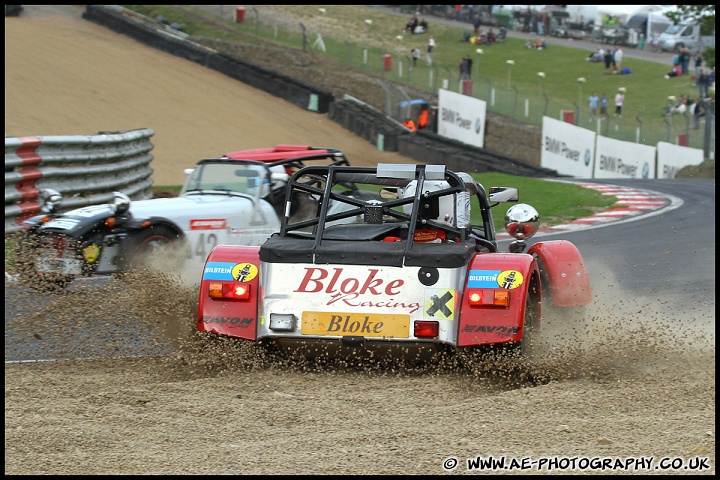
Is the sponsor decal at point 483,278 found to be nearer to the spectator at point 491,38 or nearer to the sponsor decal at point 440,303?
the sponsor decal at point 440,303

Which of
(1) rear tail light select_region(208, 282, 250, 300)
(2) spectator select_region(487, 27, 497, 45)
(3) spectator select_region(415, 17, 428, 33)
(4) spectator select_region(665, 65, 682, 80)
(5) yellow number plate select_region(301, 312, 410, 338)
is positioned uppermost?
(3) spectator select_region(415, 17, 428, 33)

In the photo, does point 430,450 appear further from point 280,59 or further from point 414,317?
point 280,59

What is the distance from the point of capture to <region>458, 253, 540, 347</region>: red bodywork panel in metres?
6.46

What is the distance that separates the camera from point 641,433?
491 centimetres

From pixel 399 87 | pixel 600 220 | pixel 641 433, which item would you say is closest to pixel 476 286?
pixel 641 433

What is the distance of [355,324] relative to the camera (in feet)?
21.4

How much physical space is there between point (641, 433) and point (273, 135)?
26.5 m

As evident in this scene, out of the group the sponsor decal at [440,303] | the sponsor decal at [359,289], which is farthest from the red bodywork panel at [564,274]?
the sponsor decal at [359,289]

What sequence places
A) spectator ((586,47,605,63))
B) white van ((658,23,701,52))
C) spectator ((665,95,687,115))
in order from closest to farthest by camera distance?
spectator ((665,95,687,115)), spectator ((586,47,605,63)), white van ((658,23,701,52))

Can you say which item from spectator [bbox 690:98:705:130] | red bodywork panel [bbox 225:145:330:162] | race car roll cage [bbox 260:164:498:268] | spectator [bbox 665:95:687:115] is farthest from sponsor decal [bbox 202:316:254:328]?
spectator [bbox 665:95:687:115]

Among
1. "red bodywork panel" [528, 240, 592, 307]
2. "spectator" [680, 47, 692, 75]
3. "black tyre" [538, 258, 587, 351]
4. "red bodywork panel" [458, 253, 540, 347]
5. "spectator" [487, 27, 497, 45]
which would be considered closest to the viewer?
"red bodywork panel" [458, 253, 540, 347]

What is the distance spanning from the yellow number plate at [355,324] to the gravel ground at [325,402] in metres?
0.29

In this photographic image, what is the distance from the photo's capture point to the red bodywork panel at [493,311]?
21.2 ft

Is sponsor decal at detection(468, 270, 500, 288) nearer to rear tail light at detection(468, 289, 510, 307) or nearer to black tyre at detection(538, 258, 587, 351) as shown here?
rear tail light at detection(468, 289, 510, 307)
